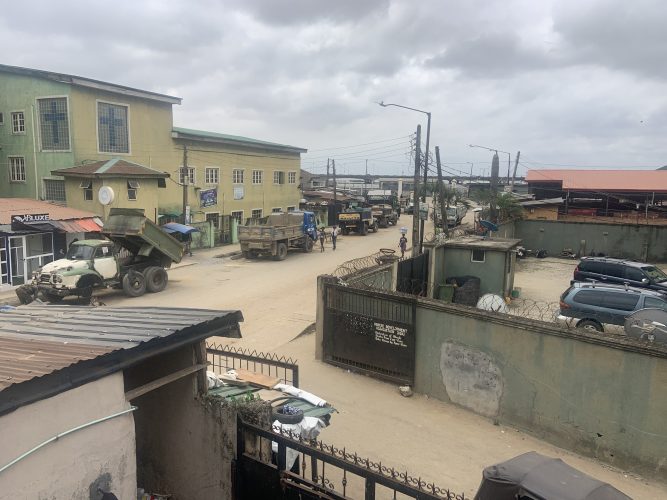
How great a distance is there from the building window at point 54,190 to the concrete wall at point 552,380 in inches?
865

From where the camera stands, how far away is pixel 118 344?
442cm

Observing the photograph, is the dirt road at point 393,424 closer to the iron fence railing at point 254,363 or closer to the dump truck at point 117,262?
the iron fence railing at point 254,363

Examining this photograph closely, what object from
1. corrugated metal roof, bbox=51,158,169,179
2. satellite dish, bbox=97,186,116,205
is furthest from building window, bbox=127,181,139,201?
satellite dish, bbox=97,186,116,205

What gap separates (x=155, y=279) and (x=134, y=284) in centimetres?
104

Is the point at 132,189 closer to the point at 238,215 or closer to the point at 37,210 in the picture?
the point at 37,210

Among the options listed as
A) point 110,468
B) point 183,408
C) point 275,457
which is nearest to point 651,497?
point 275,457

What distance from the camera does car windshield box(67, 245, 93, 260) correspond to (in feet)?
58.0

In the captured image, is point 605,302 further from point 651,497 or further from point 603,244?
point 603,244

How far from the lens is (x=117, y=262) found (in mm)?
18578

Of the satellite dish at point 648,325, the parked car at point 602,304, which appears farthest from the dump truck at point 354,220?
the satellite dish at point 648,325

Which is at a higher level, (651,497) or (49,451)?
(49,451)

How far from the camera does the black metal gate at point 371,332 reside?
1054 centimetres

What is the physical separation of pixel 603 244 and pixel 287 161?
2445 centimetres

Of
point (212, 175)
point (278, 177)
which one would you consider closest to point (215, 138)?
point (212, 175)
